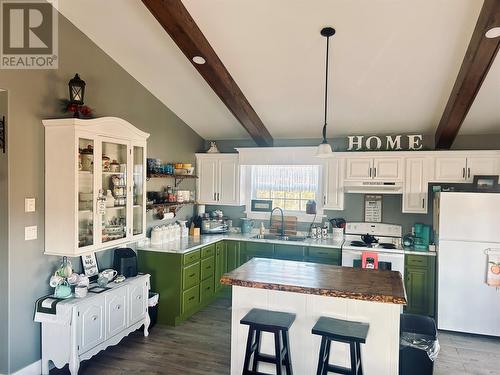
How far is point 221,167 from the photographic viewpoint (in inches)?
216

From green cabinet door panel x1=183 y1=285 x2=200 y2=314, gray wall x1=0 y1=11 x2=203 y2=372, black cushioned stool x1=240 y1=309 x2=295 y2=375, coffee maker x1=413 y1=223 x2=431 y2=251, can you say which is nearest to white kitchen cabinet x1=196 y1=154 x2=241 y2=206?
green cabinet door panel x1=183 y1=285 x2=200 y2=314

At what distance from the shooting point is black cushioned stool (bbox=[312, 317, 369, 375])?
2289 millimetres

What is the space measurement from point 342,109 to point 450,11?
171 cm

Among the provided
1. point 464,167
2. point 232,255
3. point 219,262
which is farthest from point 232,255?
point 464,167

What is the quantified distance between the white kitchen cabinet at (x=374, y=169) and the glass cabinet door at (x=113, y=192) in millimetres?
2875

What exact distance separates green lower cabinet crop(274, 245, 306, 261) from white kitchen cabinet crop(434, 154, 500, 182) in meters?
1.92

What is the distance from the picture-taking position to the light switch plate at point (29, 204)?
9.46 ft

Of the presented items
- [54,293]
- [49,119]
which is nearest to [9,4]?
[49,119]

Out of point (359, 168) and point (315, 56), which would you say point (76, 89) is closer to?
point (315, 56)

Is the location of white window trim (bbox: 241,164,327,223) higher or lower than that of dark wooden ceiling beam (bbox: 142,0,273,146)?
lower

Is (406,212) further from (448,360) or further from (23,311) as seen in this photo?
(23,311)

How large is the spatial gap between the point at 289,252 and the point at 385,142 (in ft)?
6.45

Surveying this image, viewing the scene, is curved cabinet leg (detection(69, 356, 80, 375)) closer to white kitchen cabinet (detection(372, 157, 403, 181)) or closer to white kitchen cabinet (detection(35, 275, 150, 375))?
white kitchen cabinet (detection(35, 275, 150, 375))

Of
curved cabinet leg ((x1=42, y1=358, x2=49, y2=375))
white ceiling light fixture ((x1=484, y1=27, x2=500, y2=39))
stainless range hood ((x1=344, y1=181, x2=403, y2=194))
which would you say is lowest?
curved cabinet leg ((x1=42, y1=358, x2=49, y2=375))
